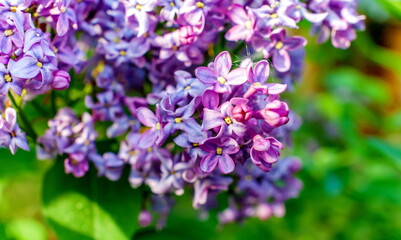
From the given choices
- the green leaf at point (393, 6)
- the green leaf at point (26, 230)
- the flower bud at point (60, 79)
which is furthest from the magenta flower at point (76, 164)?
the green leaf at point (393, 6)

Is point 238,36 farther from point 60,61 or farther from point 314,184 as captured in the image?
point 314,184

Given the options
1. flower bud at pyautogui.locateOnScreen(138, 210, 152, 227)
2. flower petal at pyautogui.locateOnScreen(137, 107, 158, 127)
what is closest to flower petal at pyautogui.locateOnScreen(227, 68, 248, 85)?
flower petal at pyautogui.locateOnScreen(137, 107, 158, 127)

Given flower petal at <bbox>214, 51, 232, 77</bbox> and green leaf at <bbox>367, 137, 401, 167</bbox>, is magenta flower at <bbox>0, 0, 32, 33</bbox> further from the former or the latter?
green leaf at <bbox>367, 137, 401, 167</bbox>

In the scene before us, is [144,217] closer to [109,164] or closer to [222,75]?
[109,164]

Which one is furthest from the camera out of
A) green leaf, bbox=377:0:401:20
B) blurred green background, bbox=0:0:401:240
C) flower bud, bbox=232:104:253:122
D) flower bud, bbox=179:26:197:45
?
blurred green background, bbox=0:0:401:240

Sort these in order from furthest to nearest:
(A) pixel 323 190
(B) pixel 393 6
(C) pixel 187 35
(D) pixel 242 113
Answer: (A) pixel 323 190
(B) pixel 393 6
(C) pixel 187 35
(D) pixel 242 113

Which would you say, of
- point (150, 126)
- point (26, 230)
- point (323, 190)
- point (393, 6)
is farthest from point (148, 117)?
point (323, 190)
